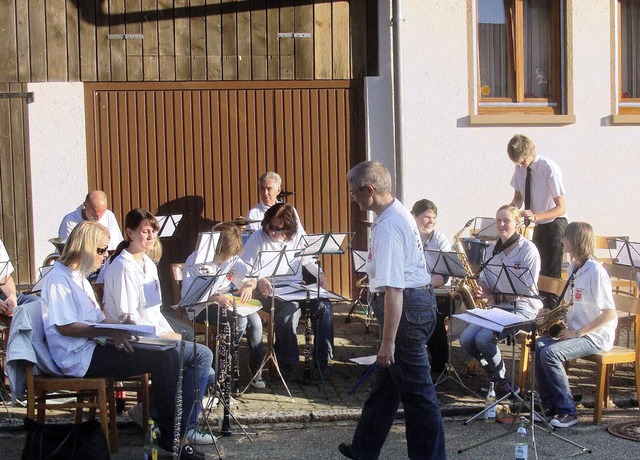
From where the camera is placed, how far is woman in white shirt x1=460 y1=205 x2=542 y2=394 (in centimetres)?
748

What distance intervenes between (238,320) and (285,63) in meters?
3.69

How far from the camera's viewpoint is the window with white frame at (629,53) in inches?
447

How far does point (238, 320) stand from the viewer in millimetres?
7867

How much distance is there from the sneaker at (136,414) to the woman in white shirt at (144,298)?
1.46 ft

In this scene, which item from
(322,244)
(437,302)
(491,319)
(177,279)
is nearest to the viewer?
(491,319)

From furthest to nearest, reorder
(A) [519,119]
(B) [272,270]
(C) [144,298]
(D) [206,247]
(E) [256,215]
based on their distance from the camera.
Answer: (A) [519,119] → (E) [256,215] → (B) [272,270] → (D) [206,247] → (C) [144,298]

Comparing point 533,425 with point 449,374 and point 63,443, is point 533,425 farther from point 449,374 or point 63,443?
point 63,443

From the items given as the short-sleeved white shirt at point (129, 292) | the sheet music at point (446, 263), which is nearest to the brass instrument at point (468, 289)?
the sheet music at point (446, 263)

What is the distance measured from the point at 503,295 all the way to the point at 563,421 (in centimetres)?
135

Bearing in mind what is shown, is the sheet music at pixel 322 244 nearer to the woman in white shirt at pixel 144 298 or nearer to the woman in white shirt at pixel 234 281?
the woman in white shirt at pixel 234 281

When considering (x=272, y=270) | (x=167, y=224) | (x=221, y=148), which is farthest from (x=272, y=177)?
(x=272, y=270)

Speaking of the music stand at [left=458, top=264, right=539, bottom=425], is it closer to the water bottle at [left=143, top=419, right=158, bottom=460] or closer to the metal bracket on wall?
the water bottle at [left=143, top=419, right=158, bottom=460]

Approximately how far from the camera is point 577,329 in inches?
284

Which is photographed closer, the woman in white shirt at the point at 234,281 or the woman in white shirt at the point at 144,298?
the woman in white shirt at the point at 144,298
